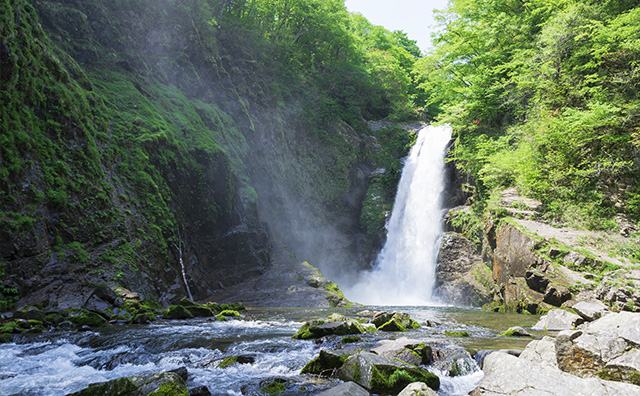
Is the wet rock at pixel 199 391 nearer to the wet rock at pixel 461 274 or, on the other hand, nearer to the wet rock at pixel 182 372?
the wet rock at pixel 182 372

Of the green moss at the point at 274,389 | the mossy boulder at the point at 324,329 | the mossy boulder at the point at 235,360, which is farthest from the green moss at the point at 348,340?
the green moss at the point at 274,389

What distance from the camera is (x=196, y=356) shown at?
649cm

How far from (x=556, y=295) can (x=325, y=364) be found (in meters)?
9.30

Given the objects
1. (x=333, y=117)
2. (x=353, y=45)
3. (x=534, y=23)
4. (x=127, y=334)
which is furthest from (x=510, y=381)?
(x=353, y=45)

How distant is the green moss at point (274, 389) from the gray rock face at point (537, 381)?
8.51ft

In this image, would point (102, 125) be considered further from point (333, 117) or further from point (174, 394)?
point (333, 117)

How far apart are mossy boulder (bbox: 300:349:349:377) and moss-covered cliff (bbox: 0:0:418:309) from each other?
8.39 m

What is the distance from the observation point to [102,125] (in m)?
14.6

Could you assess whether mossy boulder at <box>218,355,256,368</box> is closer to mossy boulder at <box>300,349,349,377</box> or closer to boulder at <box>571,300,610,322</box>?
mossy boulder at <box>300,349,349,377</box>

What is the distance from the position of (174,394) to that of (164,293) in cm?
1058

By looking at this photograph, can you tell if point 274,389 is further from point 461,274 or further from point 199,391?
point 461,274

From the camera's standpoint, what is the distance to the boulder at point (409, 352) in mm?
5727

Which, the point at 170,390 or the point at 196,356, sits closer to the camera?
the point at 170,390

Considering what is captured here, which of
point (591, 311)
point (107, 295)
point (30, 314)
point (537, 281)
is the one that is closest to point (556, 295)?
point (537, 281)
